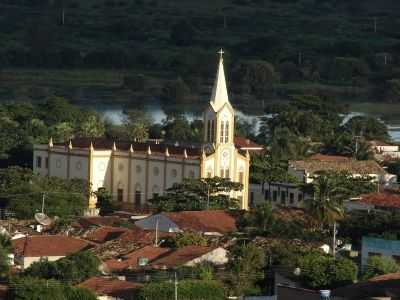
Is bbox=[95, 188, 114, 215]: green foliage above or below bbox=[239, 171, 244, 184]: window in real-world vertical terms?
below

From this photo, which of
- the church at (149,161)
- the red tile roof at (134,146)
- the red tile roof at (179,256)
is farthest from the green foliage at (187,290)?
the red tile roof at (134,146)

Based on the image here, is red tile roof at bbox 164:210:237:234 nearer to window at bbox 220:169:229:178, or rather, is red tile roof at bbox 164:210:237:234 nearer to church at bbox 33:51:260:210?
church at bbox 33:51:260:210

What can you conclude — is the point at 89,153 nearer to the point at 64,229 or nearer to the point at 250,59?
the point at 64,229

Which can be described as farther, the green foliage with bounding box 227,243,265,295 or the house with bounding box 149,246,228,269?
the house with bounding box 149,246,228,269

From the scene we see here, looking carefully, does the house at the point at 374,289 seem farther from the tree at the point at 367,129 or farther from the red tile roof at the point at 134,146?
the tree at the point at 367,129

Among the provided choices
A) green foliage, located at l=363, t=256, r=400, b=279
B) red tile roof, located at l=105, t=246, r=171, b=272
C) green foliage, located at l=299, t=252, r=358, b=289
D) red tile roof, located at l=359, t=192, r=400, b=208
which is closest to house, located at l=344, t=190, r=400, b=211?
red tile roof, located at l=359, t=192, r=400, b=208

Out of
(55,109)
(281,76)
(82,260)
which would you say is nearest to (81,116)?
(55,109)
